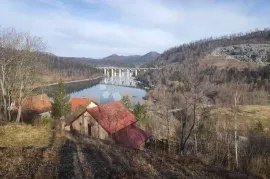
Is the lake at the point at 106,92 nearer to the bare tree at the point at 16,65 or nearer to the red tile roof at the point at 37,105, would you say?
the red tile roof at the point at 37,105

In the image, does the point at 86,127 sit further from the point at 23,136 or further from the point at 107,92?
the point at 107,92

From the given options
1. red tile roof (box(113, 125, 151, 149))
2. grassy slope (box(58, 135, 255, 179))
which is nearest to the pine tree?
red tile roof (box(113, 125, 151, 149))

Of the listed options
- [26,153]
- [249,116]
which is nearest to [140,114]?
[249,116]

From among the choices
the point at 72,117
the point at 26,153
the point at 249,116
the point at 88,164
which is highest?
the point at 26,153

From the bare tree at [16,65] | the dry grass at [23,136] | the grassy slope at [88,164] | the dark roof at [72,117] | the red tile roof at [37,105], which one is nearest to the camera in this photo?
the grassy slope at [88,164]

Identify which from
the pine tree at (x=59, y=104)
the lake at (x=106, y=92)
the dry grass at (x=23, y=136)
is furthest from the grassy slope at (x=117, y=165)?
the lake at (x=106, y=92)

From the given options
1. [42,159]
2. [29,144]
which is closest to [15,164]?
[42,159]
